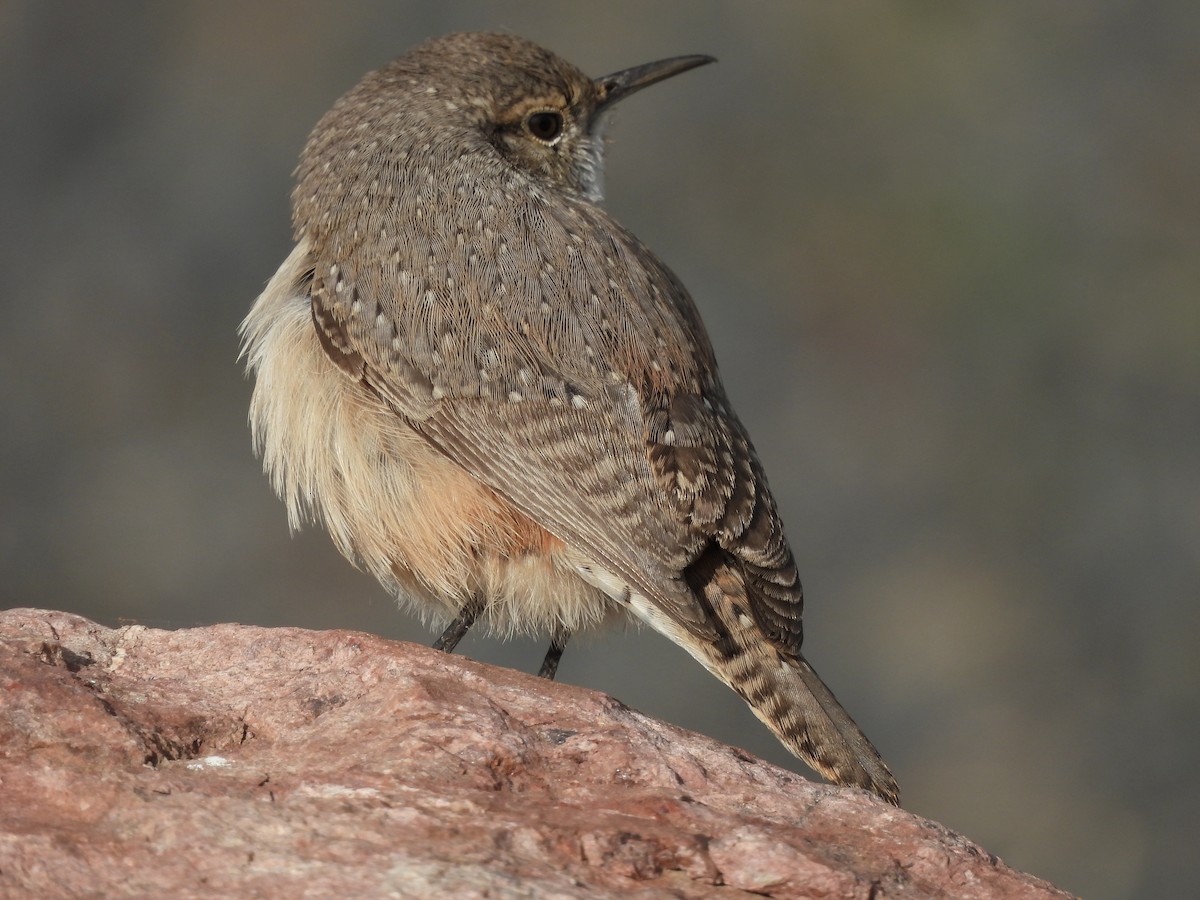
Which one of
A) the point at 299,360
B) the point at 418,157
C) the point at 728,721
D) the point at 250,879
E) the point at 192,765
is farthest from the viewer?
the point at 728,721

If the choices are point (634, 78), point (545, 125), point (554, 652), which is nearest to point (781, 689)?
point (554, 652)

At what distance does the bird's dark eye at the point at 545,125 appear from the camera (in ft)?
20.1

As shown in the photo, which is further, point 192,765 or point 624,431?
point 624,431

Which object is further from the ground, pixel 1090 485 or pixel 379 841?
pixel 1090 485

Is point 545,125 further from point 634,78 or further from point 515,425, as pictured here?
point 515,425

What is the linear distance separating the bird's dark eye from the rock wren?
52 cm

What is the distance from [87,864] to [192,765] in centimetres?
51

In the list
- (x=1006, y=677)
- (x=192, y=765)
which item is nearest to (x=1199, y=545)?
(x=1006, y=677)

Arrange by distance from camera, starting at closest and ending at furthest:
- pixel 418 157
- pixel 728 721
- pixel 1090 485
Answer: pixel 418 157, pixel 728 721, pixel 1090 485

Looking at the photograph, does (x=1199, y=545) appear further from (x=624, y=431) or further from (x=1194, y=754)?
(x=624, y=431)

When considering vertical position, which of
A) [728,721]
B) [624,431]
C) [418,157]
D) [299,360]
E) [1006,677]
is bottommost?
[728,721]

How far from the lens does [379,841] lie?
2932 mm

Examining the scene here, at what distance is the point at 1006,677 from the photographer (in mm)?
10742

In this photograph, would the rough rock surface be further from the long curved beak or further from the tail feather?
the long curved beak
